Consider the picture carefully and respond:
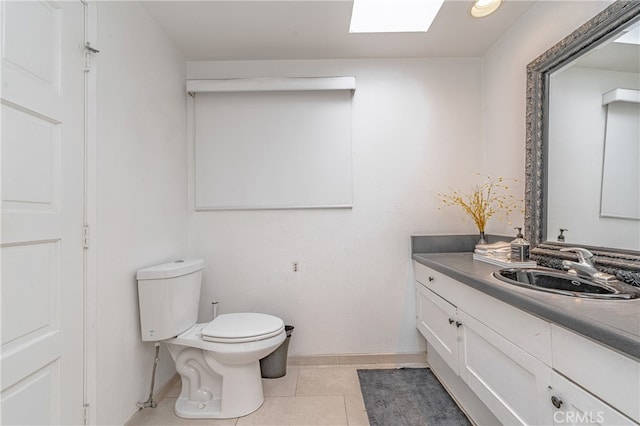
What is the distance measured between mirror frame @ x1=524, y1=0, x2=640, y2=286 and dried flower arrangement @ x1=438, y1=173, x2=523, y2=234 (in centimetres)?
22

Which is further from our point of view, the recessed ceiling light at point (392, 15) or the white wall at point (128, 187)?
the recessed ceiling light at point (392, 15)

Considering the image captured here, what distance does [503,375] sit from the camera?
1.18m

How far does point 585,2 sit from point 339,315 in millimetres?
2234

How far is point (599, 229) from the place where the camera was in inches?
52.3

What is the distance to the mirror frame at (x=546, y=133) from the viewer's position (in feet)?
3.91

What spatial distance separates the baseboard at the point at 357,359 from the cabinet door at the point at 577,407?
1.38 metres

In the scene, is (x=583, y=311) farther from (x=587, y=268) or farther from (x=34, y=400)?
(x=34, y=400)

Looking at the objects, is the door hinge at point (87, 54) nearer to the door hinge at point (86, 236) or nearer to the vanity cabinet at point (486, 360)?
the door hinge at point (86, 236)

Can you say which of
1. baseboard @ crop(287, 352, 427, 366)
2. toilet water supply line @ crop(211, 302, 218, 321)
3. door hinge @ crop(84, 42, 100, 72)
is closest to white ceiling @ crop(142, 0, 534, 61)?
door hinge @ crop(84, 42, 100, 72)

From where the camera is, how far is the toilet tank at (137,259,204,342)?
5.25ft

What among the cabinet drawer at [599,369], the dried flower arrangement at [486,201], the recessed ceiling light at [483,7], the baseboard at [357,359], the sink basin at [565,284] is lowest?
the baseboard at [357,359]

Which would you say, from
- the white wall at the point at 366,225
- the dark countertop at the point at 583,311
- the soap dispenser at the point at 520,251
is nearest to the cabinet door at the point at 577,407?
the dark countertop at the point at 583,311

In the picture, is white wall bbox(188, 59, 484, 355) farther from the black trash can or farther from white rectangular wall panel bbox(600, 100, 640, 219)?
white rectangular wall panel bbox(600, 100, 640, 219)

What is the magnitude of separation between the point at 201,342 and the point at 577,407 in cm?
159
